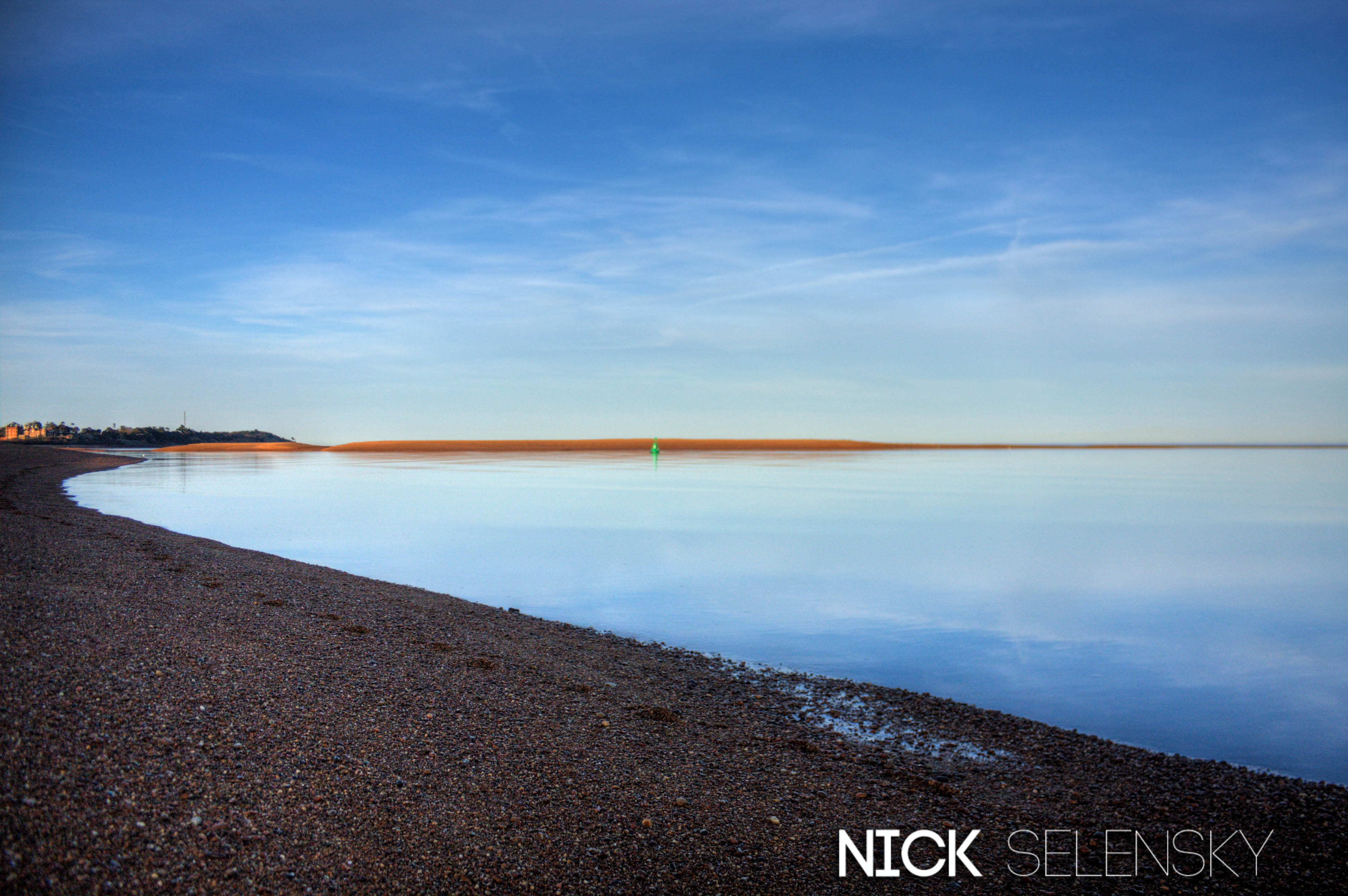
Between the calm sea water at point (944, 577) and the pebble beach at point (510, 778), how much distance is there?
1.38 m

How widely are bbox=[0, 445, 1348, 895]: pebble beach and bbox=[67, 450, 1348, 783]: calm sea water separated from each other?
1.38 metres

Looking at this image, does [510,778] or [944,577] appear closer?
[510,778]

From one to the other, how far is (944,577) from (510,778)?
10.8 meters

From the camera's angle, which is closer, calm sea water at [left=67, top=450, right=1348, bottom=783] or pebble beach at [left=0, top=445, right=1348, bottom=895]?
pebble beach at [left=0, top=445, right=1348, bottom=895]

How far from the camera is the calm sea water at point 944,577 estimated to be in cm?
782

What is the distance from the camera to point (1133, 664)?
8758 millimetres

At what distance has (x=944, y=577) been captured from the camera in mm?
13836

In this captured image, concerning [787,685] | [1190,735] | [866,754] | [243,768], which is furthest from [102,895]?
[1190,735]

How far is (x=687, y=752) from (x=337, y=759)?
235cm

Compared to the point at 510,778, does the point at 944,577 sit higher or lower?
lower

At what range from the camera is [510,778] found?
478 cm

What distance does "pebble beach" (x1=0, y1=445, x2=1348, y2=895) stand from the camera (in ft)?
12.0

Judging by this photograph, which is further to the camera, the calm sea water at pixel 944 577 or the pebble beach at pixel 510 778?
the calm sea water at pixel 944 577

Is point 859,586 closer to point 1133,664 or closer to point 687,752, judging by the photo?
point 1133,664
